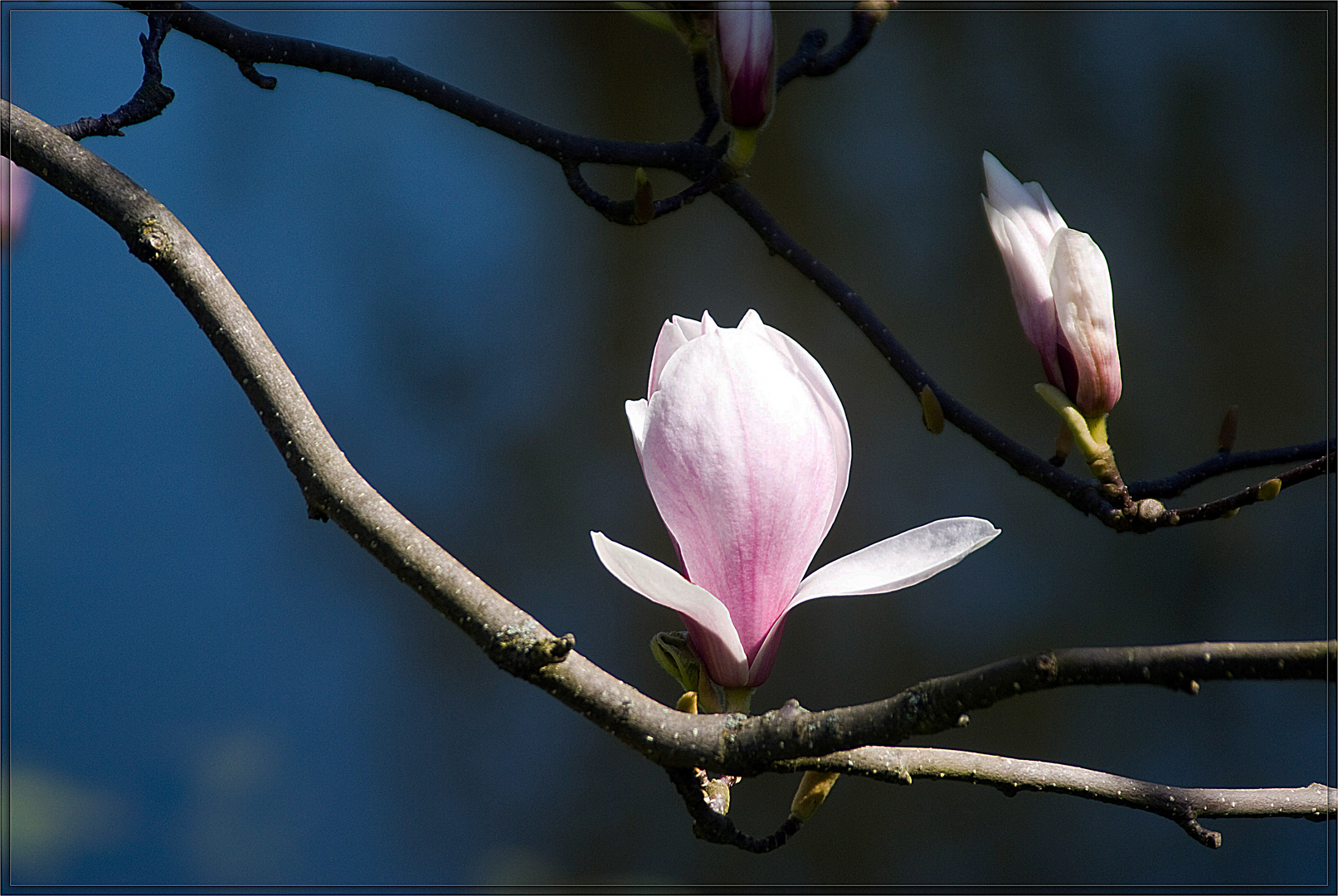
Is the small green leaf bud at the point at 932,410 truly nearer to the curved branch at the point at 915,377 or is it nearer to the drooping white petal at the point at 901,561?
the curved branch at the point at 915,377

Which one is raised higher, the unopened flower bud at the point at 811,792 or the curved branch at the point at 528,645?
the curved branch at the point at 528,645

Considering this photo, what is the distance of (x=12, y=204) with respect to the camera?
654mm

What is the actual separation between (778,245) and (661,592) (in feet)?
0.78

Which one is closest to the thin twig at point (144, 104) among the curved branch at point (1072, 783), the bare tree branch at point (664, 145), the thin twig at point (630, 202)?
the bare tree branch at point (664, 145)

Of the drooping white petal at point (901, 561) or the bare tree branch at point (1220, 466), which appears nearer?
the drooping white petal at point (901, 561)

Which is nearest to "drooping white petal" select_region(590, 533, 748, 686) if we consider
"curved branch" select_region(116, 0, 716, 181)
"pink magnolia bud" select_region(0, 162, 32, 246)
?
"curved branch" select_region(116, 0, 716, 181)

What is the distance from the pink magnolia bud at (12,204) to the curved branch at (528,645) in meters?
0.32

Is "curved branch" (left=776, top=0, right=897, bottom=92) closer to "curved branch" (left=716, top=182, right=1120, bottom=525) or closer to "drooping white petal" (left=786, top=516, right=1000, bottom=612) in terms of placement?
"curved branch" (left=716, top=182, right=1120, bottom=525)

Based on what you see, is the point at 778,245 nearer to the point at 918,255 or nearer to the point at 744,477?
the point at 744,477

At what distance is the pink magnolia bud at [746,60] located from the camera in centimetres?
39

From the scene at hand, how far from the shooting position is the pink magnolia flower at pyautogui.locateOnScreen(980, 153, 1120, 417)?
370 mm

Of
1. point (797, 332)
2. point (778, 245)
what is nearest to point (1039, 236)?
point (778, 245)

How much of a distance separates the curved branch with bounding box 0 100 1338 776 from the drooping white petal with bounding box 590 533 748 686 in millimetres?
27

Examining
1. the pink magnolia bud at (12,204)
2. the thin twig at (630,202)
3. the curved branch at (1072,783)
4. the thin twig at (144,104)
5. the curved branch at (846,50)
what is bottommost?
the curved branch at (1072,783)
